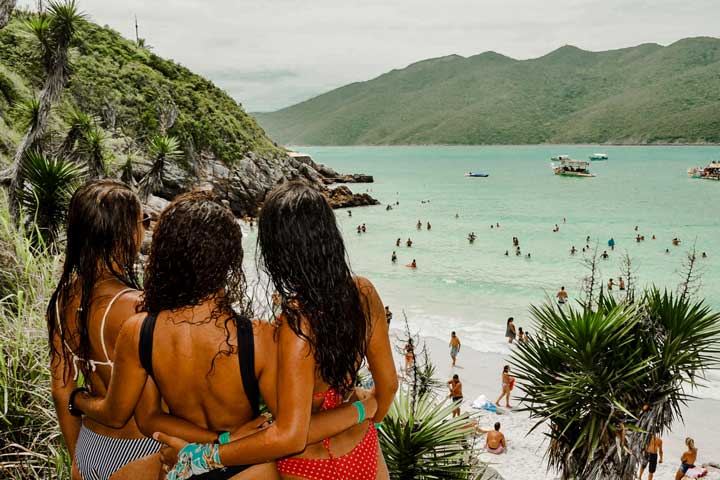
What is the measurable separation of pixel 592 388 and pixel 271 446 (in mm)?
4872

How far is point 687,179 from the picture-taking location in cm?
8506

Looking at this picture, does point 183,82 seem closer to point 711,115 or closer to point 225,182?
point 225,182

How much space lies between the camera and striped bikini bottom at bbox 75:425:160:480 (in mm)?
1873

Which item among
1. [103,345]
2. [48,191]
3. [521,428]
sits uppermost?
[48,191]

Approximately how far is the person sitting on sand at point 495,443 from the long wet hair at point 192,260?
30.9 ft

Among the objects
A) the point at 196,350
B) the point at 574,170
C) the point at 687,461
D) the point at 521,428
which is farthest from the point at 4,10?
the point at 574,170

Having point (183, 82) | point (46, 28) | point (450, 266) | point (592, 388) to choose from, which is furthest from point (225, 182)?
point (592, 388)

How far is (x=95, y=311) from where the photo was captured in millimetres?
1979

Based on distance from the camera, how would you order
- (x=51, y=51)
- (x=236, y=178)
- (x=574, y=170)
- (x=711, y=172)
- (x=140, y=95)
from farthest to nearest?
(x=574, y=170) → (x=711, y=172) → (x=236, y=178) → (x=140, y=95) → (x=51, y=51)

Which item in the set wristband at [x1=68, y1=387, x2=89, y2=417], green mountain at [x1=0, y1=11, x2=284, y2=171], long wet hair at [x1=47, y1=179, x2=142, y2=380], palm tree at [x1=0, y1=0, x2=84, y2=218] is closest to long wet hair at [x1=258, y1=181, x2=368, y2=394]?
long wet hair at [x1=47, y1=179, x2=142, y2=380]

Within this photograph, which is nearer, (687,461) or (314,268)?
(314,268)

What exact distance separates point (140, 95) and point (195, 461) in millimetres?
43359

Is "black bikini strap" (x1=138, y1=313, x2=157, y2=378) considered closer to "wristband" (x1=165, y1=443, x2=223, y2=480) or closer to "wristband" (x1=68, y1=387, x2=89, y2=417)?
"wristband" (x1=165, y1=443, x2=223, y2=480)

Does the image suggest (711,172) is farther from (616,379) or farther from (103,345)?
(103,345)
